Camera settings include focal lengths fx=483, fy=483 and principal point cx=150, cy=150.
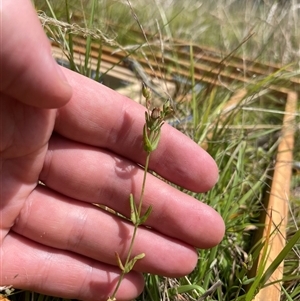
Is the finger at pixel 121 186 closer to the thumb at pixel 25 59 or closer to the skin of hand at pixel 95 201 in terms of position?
the skin of hand at pixel 95 201

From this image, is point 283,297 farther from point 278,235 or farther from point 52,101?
point 52,101

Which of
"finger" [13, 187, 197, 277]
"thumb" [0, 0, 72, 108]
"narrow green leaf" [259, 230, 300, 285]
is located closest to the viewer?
"thumb" [0, 0, 72, 108]

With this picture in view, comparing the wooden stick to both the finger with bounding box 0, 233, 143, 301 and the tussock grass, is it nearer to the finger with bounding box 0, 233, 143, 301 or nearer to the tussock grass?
the tussock grass

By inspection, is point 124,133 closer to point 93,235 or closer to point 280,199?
point 93,235

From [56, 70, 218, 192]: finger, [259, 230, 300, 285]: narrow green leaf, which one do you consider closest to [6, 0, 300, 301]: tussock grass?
[259, 230, 300, 285]: narrow green leaf

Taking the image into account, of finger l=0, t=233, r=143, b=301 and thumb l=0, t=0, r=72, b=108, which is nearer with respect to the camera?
thumb l=0, t=0, r=72, b=108

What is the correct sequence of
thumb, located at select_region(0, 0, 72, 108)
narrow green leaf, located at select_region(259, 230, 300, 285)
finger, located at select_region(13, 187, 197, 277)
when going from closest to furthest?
thumb, located at select_region(0, 0, 72, 108)
narrow green leaf, located at select_region(259, 230, 300, 285)
finger, located at select_region(13, 187, 197, 277)

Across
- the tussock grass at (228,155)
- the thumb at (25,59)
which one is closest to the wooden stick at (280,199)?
the tussock grass at (228,155)

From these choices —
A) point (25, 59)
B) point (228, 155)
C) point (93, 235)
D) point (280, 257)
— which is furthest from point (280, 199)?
point (25, 59)

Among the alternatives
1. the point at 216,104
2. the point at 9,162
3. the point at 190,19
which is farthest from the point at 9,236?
the point at 190,19
